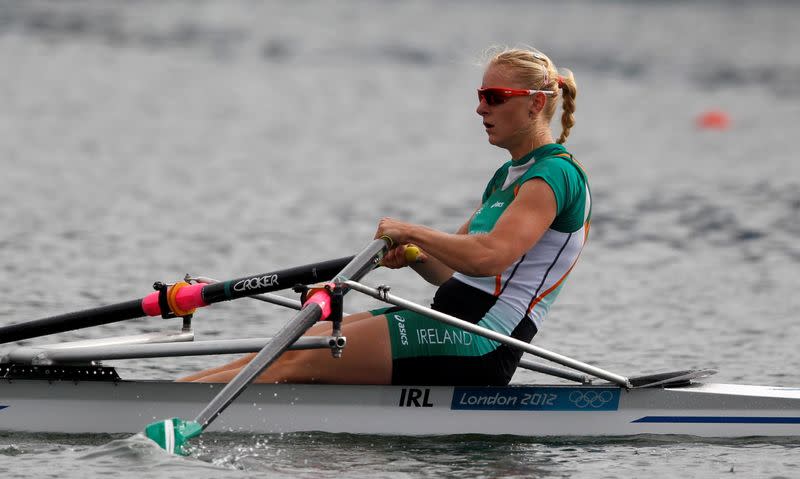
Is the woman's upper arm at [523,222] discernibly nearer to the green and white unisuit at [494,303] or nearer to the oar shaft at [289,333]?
the green and white unisuit at [494,303]

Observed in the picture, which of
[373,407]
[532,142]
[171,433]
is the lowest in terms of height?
[171,433]

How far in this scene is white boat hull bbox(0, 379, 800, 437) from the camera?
777 cm

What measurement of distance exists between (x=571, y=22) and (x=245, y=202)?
146 feet

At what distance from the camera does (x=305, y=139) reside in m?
25.8

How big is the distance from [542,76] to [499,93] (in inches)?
9.8

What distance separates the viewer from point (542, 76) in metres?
7.60

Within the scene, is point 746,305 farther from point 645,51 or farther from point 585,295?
point 645,51

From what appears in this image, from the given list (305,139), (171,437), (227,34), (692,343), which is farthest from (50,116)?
(227,34)

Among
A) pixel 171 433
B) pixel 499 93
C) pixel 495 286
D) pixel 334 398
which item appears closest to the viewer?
pixel 171 433

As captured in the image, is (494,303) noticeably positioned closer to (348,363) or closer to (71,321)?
(348,363)

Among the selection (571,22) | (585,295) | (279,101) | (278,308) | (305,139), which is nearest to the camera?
(278,308)

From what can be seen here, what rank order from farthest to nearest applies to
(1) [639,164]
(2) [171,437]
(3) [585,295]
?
(1) [639,164] → (3) [585,295] → (2) [171,437]

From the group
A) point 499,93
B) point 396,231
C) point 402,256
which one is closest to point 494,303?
point 402,256

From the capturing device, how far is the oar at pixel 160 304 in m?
7.86
